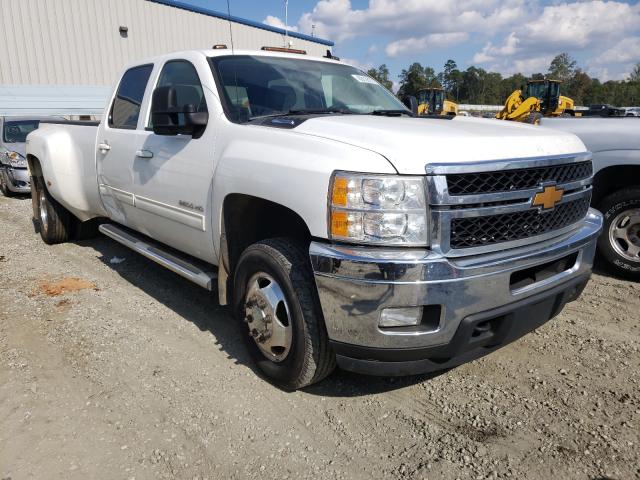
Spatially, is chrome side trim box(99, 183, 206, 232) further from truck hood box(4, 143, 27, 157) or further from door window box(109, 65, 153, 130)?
truck hood box(4, 143, 27, 157)

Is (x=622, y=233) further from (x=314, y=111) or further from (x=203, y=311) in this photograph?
(x=203, y=311)

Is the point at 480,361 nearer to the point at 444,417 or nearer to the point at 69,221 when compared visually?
the point at 444,417

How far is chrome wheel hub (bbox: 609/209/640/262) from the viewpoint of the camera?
15.3 ft

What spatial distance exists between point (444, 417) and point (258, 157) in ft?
5.79

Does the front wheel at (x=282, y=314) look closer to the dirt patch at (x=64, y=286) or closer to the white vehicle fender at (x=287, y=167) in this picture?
the white vehicle fender at (x=287, y=167)

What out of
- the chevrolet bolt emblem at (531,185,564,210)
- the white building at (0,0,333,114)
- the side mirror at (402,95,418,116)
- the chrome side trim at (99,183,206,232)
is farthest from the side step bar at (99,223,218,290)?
the white building at (0,0,333,114)

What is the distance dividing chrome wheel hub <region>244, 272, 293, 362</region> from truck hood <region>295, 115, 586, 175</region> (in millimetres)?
911

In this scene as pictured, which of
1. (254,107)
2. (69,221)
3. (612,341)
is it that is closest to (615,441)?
(612,341)

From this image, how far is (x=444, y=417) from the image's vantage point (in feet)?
9.16

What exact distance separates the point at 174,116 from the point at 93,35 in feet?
71.2

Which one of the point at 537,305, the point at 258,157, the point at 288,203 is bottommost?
the point at 537,305

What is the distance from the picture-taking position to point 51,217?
6.41 m

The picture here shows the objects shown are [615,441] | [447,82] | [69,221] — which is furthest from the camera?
[447,82]

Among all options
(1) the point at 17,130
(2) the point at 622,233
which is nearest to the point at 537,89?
(2) the point at 622,233
